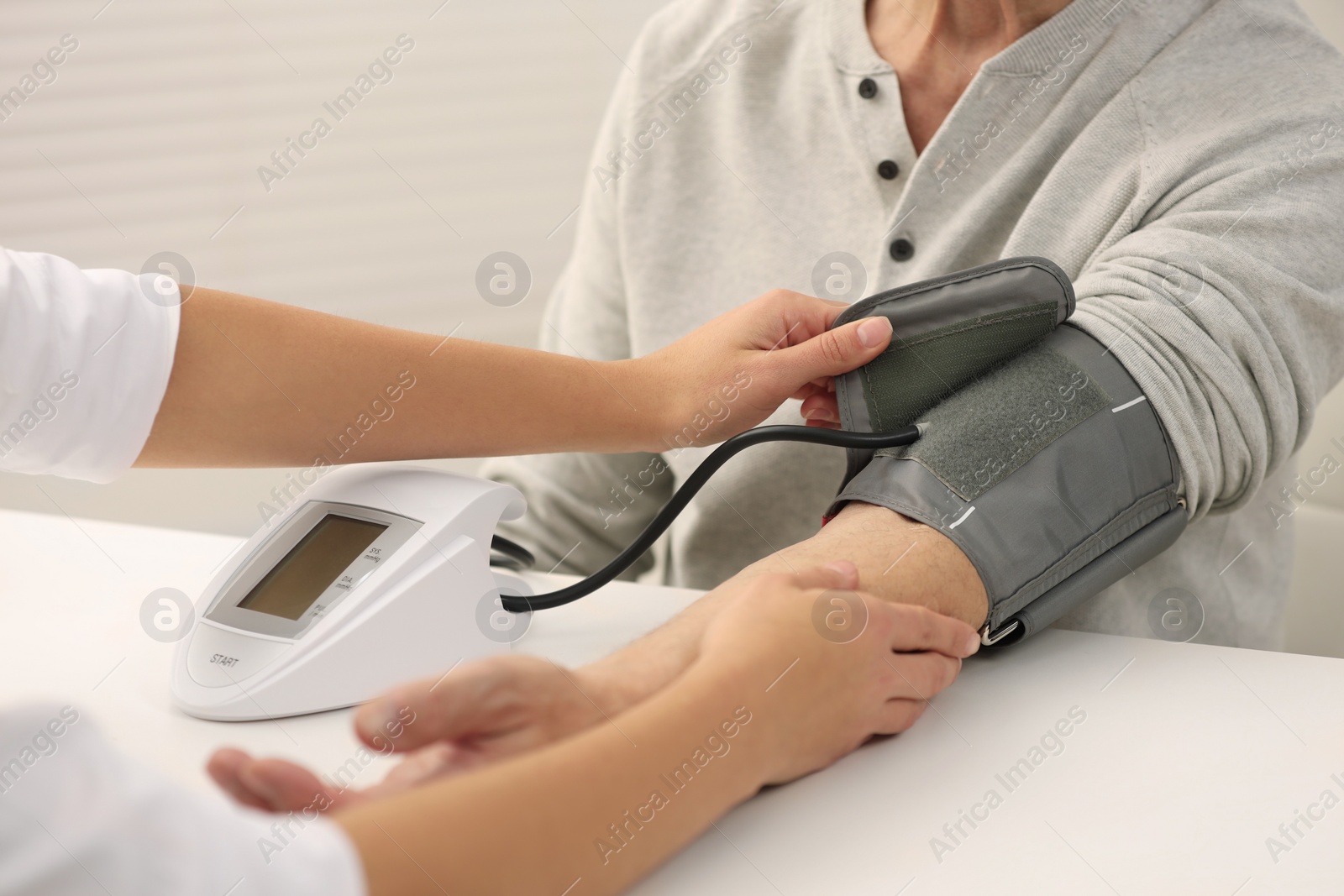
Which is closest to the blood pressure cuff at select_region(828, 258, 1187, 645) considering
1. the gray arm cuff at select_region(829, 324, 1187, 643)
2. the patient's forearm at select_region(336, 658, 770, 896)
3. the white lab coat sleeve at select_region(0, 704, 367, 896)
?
the gray arm cuff at select_region(829, 324, 1187, 643)

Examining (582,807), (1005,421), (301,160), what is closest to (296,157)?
(301,160)

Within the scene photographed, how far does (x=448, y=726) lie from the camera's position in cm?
50

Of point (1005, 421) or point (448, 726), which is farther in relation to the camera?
point (1005, 421)

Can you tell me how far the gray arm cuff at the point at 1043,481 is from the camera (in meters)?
0.73

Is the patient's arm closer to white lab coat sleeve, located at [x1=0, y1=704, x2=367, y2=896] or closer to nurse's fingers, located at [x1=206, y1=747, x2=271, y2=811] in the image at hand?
nurse's fingers, located at [x1=206, y1=747, x2=271, y2=811]

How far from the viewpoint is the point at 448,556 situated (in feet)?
2.38

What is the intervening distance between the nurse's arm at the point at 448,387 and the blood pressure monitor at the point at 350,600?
0.06 meters

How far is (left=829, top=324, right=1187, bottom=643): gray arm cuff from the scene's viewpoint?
73cm

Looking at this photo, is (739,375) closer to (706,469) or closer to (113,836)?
(706,469)

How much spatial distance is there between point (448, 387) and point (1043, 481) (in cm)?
48

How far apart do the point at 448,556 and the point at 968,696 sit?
381mm

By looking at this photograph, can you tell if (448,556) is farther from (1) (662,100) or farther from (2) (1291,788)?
(1) (662,100)

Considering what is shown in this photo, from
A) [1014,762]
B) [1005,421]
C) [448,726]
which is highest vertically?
[448,726]

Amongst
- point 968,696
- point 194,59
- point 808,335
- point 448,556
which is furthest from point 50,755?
point 194,59
